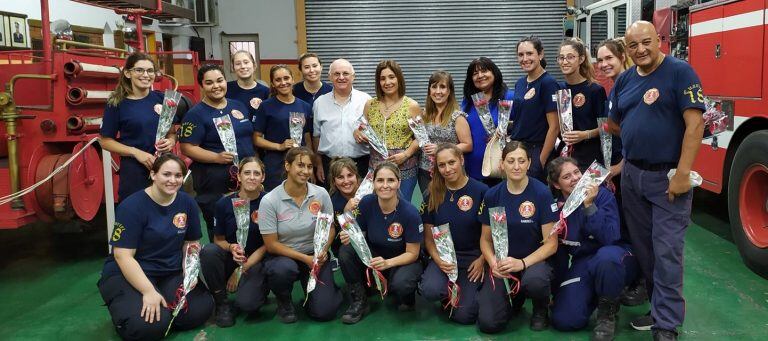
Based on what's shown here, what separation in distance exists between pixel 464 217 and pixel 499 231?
13.2 inches

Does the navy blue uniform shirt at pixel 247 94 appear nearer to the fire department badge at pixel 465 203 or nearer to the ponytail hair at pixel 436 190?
the ponytail hair at pixel 436 190

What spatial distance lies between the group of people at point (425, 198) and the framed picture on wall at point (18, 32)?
4.47 meters

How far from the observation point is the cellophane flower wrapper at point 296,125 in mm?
4527

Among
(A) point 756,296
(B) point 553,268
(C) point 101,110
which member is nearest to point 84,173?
(C) point 101,110

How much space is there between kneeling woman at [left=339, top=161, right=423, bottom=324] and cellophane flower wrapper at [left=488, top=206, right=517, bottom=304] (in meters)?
0.49

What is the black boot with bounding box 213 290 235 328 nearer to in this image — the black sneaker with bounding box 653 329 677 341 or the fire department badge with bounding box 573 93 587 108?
the black sneaker with bounding box 653 329 677 341

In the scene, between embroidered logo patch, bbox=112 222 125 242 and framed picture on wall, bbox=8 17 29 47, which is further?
framed picture on wall, bbox=8 17 29 47

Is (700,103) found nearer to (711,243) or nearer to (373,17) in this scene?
(711,243)

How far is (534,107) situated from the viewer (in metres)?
4.27

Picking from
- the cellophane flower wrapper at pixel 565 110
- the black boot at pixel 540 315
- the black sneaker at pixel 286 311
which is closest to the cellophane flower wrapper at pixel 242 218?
the black sneaker at pixel 286 311

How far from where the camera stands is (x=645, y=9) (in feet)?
23.0

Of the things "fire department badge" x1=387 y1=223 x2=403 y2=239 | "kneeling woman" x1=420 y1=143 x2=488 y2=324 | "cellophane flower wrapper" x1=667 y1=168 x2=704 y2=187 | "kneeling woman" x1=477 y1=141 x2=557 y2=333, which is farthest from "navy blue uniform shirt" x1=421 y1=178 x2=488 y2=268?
"cellophane flower wrapper" x1=667 y1=168 x2=704 y2=187

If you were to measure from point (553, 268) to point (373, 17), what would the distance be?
381 inches

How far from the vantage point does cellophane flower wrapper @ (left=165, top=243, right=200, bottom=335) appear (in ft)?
12.1
